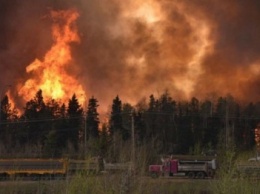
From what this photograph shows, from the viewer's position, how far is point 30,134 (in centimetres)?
8850

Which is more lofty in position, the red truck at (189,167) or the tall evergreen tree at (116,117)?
the tall evergreen tree at (116,117)

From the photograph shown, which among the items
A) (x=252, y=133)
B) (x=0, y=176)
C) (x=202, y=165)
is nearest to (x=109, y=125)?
(x=252, y=133)

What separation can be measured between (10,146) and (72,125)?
15.5m

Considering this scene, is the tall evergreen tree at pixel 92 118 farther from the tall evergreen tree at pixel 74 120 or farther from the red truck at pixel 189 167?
the red truck at pixel 189 167

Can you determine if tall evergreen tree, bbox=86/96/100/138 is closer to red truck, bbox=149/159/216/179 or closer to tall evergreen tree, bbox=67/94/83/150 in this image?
tall evergreen tree, bbox=67/94/83/150

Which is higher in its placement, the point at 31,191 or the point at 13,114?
the point at 13,114

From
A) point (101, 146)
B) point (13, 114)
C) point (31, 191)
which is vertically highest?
point (13, 114)

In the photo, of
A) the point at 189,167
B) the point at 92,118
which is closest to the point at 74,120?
the point at 92,118

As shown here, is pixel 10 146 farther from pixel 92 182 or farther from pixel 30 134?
pixel 92 182

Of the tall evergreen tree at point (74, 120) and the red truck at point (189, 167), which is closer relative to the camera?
the red truck at point (189, 167)

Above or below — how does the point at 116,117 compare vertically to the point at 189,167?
above

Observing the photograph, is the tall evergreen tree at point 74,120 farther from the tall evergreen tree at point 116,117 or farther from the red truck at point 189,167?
the red truck at point 189,167

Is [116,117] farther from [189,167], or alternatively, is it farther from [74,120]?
[189,167]

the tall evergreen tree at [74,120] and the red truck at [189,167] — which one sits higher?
the tall evergreen tree at [74,120]
